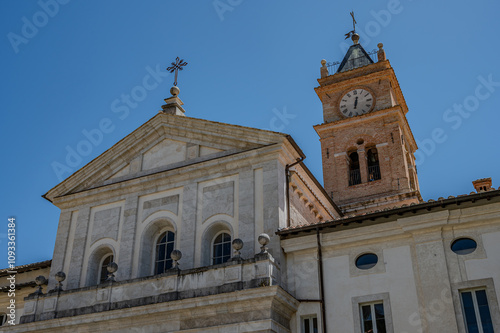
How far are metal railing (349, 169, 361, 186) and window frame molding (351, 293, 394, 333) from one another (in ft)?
56.0

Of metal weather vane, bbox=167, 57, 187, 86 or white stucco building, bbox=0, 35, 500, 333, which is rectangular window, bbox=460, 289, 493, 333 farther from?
metal weather vane, bbox=167, 57, 187, 86

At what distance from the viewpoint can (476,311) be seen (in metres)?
14.4

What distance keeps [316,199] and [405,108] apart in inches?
737

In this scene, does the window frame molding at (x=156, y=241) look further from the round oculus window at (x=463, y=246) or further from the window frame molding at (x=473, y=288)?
the window frame molding at (x=473, y=288)

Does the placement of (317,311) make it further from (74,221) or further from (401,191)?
(401,191)

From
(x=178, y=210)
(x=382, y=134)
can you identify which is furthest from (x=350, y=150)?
(x=178, y=210)

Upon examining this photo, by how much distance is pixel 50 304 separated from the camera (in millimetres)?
18047

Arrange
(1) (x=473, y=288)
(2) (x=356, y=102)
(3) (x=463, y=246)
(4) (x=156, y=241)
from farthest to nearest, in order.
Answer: (2) (x=356, y=102)
(4) (x=156, y=241)
(3) (x=463, y=246)
(1) (x=473, y=288)

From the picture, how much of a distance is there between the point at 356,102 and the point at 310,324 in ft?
68.5

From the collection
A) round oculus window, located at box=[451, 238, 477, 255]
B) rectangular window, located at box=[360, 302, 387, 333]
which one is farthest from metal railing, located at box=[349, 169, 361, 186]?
rectangular window, located at box=[360, 302, 387, 333]

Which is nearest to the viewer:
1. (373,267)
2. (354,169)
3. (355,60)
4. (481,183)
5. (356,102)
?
(373,267)

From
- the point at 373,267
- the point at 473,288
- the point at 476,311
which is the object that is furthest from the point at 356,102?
the point at 476,311

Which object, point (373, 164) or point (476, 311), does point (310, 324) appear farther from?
point (373, 164)

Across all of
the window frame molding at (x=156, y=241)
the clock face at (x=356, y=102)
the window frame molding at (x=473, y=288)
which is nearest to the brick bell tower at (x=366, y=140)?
the clock face at (x=356, y=102)
